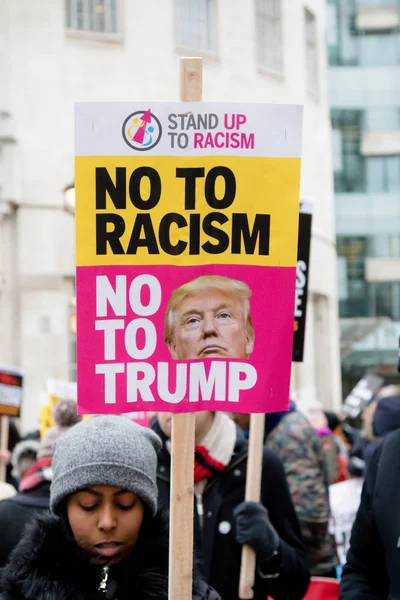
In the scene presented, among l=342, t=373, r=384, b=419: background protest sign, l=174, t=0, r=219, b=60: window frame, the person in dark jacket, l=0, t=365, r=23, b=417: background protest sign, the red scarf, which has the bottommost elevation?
l=342, t=373, r=384, b=419: background protest sign

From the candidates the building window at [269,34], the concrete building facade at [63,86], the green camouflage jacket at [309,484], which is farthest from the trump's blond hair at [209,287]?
the building window at [269,34]

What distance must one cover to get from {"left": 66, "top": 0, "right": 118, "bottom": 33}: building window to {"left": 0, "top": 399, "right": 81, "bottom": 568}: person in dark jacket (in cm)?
1514

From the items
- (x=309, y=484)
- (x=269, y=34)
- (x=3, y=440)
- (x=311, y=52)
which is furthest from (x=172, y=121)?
(x=311, y=52)

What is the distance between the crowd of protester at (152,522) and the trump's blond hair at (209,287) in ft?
1.31

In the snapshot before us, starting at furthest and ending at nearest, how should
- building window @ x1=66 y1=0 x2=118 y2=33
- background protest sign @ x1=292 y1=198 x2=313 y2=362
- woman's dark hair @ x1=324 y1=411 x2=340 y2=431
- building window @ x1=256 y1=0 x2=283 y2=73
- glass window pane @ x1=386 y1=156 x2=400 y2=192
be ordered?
glass window pane @ x1=386 y1=156 x2=400 y2=192
building window @ x1=256 y1=0 x2=283 y2=73
building window @ x1=66 y1=0 x2=118 y2=33
woman's dark hair @ x1=324 y1=411 x2=340 y2=431
background protest sign @ x1=292 y1=198 x2=313 y2=362

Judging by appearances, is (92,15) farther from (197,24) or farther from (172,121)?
(172,121)

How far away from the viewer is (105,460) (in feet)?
10.5

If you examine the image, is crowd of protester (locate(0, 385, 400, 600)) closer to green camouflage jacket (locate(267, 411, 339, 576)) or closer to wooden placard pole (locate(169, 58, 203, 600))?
wooden placard pole (locate(169, 58, 203, 600))

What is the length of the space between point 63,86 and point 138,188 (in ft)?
52.5

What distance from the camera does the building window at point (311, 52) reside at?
23828 mm

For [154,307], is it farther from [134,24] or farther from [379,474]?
[134,24]

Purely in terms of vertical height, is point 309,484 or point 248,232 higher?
point 248,232

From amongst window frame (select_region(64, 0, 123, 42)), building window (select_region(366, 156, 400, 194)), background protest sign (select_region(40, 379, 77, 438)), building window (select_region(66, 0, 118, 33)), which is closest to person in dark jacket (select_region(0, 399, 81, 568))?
background protest sign (select_region(40, 379, 77, 438))

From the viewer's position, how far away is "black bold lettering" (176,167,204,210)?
3.12 m
